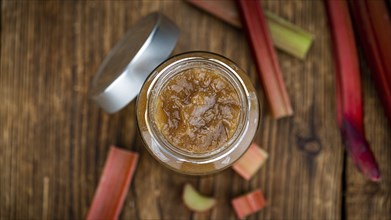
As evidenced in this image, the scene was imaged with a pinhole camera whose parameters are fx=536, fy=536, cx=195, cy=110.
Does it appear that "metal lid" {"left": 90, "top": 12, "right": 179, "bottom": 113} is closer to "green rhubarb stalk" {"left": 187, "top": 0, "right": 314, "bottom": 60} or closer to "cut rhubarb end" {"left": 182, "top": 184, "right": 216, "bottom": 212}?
"green rhubarb stalk" {"left": 187, "top": 0, "right": 314, "bottom": 60}

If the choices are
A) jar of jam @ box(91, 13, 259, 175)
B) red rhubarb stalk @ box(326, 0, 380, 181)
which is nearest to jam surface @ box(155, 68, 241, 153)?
jar of jam @ box(91, 13, 259, 175)

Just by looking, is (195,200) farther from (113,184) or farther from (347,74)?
(347,74)

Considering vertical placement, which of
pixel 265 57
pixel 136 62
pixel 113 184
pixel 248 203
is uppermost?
pixel 136 62

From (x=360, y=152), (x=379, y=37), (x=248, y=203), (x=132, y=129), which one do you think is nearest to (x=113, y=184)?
(x=132, y=129)

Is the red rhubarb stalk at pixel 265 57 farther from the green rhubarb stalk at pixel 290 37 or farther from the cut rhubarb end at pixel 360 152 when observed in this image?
the cut rhubarb end at pixel 360 152

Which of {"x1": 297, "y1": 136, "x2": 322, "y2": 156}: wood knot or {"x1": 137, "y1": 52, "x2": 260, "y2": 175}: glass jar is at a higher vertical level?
{"x1": 137, "y1": 52, "x2": 260, "y2": 175}: glass jar

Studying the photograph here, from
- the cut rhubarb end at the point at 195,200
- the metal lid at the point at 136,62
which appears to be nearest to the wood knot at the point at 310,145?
the cut rhubarb end at the point at 195,200
